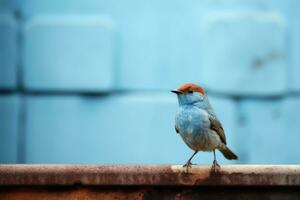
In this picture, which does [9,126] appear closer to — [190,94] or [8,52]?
[8,52]

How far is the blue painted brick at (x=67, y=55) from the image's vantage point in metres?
6.83

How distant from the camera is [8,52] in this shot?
6.83m

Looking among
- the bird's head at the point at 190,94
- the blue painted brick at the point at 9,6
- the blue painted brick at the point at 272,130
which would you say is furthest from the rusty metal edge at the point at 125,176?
the blue painted brick at the point at 9,6

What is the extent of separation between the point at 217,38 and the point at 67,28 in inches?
47.9

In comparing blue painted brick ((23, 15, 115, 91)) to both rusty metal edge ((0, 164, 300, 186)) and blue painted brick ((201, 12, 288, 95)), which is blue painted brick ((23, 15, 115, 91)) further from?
rusty metal edge ((0, 164, 300, 186))

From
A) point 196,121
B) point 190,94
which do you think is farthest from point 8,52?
point 196,121

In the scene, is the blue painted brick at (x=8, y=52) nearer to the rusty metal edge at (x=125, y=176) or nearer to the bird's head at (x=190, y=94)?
the bird's head at (x=190, y=94)

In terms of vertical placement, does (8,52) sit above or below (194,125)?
above

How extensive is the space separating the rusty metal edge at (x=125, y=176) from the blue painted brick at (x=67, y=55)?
2.85 metres

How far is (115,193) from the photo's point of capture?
402 cm

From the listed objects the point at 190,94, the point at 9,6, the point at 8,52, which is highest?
the point at 9,6

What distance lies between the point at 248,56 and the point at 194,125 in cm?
198

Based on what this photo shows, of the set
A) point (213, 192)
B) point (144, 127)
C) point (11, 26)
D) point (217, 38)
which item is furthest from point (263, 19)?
point (213, 192)

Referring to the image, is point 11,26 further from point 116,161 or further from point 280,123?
point 280,123
